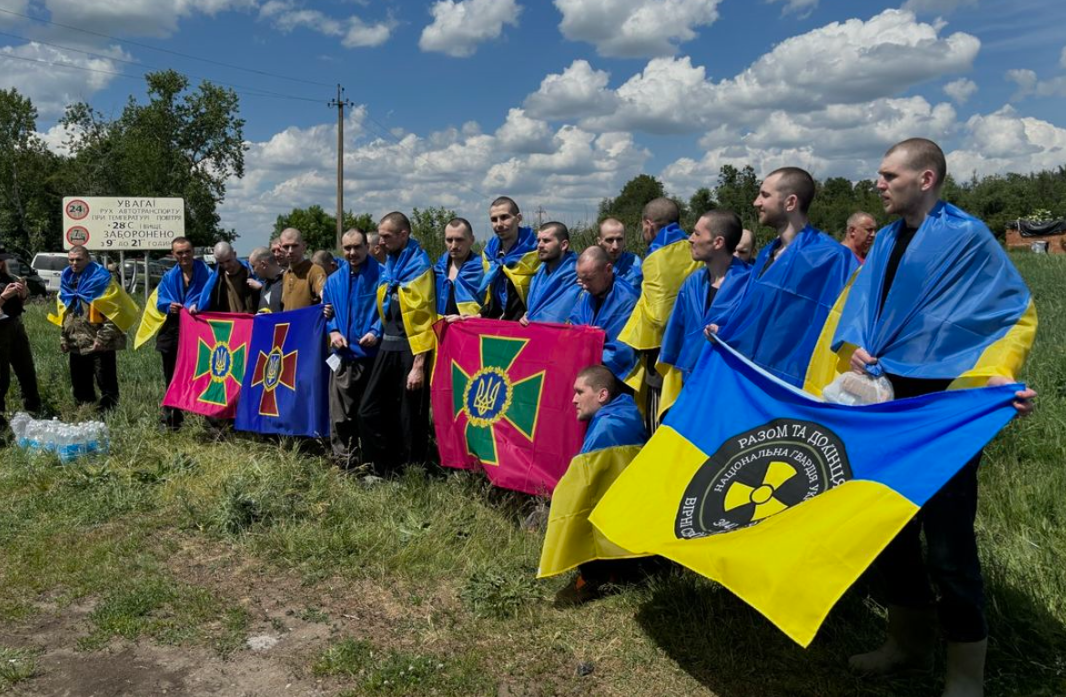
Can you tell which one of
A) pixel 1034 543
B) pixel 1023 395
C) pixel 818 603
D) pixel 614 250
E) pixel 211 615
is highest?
pixel 614 250

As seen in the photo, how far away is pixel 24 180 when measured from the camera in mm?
49750

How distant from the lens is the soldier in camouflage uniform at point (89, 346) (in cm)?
868

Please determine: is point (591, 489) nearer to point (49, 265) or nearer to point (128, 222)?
point (128, 222)

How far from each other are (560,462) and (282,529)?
182cm

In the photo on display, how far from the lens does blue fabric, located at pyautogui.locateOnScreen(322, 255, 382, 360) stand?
6.65 meters

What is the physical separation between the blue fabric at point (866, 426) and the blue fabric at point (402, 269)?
3.04m

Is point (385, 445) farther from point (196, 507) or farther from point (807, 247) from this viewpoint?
point (807, 247)

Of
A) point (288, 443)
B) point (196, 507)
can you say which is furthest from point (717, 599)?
point (288, 443)

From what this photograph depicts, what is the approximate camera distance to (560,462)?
5.41 meters

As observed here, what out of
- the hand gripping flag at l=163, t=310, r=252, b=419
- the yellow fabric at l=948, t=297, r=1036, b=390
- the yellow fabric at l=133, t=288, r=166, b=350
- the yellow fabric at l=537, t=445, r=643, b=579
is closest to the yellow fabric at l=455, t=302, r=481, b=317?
the yellow fabric at l=537, t=445, r=643, b=579

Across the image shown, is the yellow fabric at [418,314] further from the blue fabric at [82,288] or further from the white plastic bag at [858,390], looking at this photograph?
the blue fabric at [82,288]

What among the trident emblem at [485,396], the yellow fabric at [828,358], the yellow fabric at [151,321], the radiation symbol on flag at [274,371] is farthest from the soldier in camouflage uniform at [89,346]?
the yellow fabric at [828,358]

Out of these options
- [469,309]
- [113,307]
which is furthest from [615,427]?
[113,307]

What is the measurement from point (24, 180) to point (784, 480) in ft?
186
